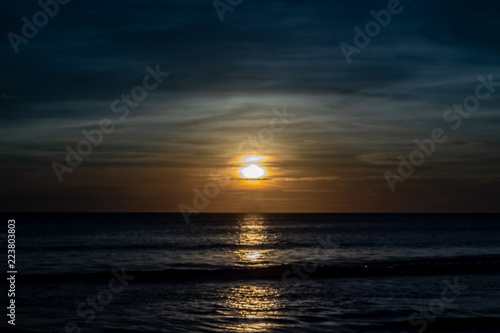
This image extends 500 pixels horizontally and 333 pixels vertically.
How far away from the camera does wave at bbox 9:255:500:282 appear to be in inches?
1305

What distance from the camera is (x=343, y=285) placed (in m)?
29.6

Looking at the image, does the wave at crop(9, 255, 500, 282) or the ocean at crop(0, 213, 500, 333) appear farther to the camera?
the wave at crop(9, 255, 500, 282)

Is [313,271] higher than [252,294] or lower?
higher

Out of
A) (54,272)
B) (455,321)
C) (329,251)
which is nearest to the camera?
(455,321)

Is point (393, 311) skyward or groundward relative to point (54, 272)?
groundward

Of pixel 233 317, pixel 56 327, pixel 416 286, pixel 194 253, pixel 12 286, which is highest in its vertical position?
pixel 194 253

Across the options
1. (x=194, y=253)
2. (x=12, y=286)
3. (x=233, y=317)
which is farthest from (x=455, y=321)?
(x=194, y=253)

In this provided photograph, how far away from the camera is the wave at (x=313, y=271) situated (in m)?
33.2

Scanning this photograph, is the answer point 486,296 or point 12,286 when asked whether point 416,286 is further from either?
point 12,286

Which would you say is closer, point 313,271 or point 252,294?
point 252,294

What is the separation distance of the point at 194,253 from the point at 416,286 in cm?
2629

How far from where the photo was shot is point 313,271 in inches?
1419

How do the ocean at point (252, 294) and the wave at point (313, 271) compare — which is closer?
the ocean at point (252, 294)

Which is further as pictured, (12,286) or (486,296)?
(12,286)
